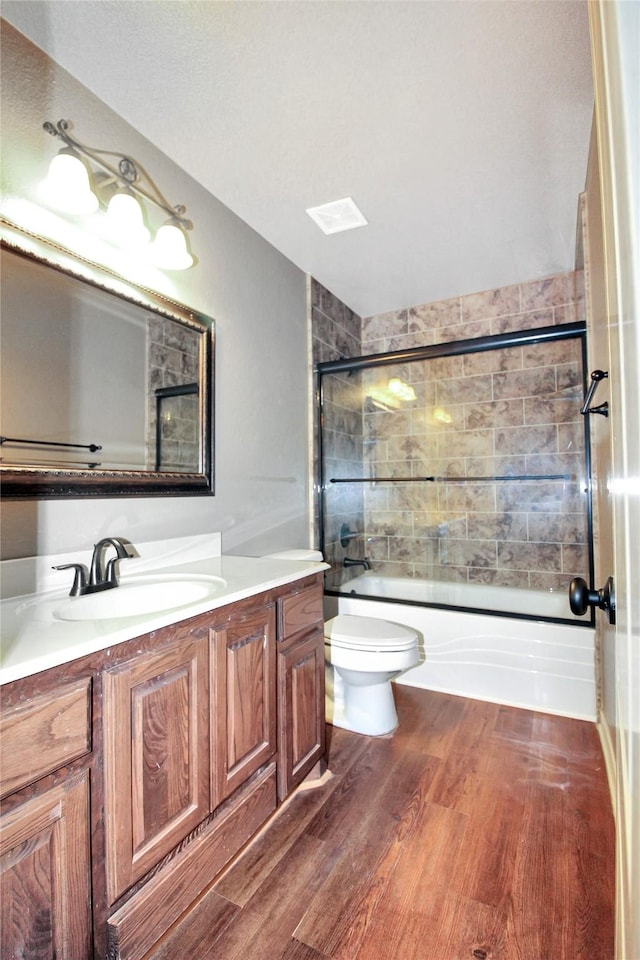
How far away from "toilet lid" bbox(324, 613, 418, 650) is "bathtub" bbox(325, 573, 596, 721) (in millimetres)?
504

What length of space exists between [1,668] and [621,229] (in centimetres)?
113

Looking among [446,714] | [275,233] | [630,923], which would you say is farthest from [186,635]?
[275,233]

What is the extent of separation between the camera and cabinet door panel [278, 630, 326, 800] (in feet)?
4.80

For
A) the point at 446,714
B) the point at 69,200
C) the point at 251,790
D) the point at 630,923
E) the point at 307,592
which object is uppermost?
the point at 69,200

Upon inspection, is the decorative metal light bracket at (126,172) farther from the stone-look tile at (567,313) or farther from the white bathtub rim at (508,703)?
the white bathtub rim at (508,703)

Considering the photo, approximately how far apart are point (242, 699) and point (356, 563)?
199 centimetres

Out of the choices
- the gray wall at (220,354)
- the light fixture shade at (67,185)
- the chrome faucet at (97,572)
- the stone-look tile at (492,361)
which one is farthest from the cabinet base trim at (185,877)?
the stone-look tile at (492,361)

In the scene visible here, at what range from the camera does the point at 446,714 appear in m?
2.22

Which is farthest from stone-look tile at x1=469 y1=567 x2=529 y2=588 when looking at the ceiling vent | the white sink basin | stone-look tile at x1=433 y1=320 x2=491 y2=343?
the ceiling vent

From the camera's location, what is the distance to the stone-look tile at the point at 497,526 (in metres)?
2.97

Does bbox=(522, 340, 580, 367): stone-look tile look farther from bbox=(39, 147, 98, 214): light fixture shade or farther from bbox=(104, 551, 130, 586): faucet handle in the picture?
bbox=(104, 551, 130, 586): faucet handle

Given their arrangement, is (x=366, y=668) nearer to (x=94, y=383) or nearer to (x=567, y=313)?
(x=94, y=383)

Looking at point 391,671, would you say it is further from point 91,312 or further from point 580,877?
point 91,312

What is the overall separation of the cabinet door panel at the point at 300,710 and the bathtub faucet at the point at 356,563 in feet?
4.65
